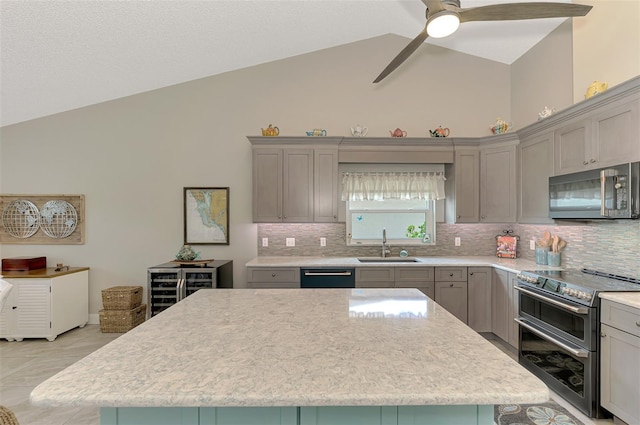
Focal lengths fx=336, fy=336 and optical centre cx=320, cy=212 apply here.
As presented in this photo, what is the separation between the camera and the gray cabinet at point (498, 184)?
382 centimetres

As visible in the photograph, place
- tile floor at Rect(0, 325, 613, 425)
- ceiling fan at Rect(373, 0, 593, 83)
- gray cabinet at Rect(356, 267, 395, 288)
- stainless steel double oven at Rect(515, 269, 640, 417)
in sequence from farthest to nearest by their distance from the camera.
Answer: gray cabinet at Rect(356, 267, 395, 288), tile floor at Rect(0, 325, 613, 425), stainless steel double oven at Rect(515, 269, 640, 417), ceiling fan at Rect(373, 0, 593, 83)

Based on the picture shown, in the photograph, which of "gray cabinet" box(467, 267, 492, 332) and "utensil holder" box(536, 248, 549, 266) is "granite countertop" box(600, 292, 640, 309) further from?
"gray cabinet" box(467, 267, 492, 332)

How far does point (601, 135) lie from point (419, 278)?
2032 mm

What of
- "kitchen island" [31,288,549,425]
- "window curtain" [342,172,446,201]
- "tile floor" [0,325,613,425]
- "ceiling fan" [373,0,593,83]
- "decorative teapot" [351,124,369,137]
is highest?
"ceiling fan" [373,0,593,83]

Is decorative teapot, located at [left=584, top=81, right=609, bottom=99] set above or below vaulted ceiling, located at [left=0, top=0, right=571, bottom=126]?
below

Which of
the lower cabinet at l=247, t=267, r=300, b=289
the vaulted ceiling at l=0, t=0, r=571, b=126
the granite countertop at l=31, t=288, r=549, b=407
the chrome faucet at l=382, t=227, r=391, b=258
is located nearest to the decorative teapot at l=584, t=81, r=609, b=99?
the vaulted ceiling at l=0, t=0, r=571, b=126

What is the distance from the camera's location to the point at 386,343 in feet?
4.24

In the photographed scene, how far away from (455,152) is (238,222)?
2.84 m

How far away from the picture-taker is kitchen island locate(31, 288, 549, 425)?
0.93 m

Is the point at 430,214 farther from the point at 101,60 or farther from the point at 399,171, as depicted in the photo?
the point at 101,60

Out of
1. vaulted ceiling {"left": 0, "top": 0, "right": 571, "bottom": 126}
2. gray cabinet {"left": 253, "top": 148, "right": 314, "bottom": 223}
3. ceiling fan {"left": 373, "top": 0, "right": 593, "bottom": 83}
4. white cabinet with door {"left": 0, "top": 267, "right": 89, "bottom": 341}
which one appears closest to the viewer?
ceiling fan {"left": 373, "top": 0, "right": 593, "bottom": 83}

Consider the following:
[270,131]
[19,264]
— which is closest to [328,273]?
[270,131]

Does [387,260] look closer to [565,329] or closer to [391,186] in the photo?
[391,186]

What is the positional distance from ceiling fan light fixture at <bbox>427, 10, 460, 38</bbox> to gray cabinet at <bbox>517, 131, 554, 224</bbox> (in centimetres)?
176
